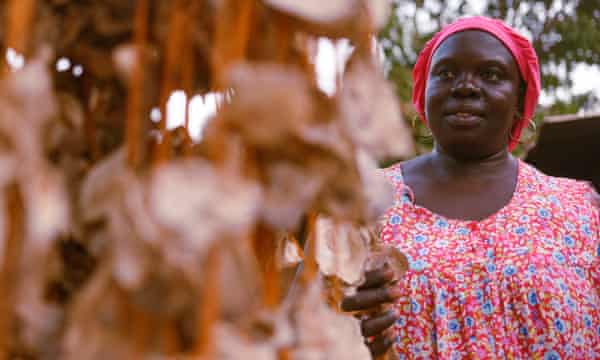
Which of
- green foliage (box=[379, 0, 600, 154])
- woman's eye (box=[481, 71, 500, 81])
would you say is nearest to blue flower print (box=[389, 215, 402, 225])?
A: woman's eye (box=[481, 71, 500, 81])

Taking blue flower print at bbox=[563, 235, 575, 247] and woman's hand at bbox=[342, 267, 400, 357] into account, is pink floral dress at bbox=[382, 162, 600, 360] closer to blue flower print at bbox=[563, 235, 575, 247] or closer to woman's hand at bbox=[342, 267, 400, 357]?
blue flower print at bbox=[563, 235, 575, 247]

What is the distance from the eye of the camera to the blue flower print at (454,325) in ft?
4.24

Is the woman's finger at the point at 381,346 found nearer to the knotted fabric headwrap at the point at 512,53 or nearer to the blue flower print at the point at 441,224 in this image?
the blue flower print at the point at 441,224

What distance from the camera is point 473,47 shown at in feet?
4.75

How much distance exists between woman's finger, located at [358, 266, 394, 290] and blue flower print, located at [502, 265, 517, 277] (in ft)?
1.86

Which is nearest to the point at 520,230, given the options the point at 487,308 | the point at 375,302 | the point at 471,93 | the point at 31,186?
the point at 487,308

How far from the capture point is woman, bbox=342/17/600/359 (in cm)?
128

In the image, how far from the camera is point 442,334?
1284 millimetres

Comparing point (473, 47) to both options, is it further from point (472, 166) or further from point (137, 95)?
point (137, 95)

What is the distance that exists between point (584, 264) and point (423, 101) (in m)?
0.49

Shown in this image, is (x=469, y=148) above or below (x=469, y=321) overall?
above

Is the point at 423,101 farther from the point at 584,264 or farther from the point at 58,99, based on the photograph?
the point at 58,99

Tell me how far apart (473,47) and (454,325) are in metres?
0.52

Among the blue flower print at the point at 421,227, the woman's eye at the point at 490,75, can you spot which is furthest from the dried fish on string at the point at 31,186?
the woman's eye at the point at 490,75
